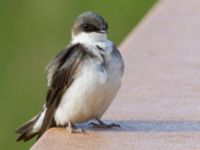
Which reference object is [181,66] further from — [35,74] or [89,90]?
[35,74]

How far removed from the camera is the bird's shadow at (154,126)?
Result: 6195 millimetres

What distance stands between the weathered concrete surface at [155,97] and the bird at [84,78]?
103 millimetres

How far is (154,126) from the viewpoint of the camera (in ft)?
20.6

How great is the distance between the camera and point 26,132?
21.8ft

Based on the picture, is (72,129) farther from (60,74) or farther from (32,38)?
(32,38)

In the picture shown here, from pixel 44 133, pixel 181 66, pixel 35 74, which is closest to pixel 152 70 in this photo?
pixel 181 66

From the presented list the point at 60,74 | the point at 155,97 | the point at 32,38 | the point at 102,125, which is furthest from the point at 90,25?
the point at 32,38

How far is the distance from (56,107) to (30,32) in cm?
691

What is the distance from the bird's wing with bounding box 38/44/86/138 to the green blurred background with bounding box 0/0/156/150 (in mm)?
3952

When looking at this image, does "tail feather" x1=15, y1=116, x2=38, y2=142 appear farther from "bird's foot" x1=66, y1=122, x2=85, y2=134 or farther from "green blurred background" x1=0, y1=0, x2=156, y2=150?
"green blurred background" x1=0, y1=0, x2=156, y2=150

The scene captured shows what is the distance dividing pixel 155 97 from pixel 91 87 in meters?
0.71

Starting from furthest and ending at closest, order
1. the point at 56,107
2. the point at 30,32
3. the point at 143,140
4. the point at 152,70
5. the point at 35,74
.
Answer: the point at 30,32 → the point at 35,74 → the point at 152,70 → the point at 56,107 → the point at 143,140

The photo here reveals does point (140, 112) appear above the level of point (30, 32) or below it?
above

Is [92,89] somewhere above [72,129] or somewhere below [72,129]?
above
